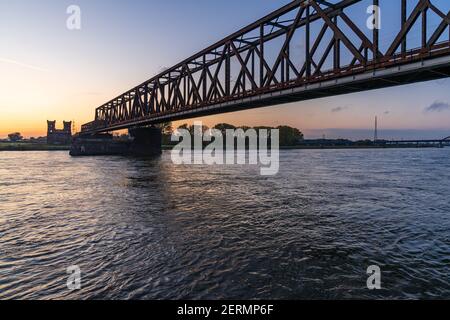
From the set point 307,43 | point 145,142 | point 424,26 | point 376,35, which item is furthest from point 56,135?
point 424,26

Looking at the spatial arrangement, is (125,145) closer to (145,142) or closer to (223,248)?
(145,142)

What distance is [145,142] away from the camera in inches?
3831

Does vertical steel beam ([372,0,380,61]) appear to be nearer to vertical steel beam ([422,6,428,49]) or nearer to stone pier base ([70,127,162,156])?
vertical steel beam ([422,6,428,49])

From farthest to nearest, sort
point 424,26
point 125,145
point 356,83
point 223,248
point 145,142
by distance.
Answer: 1. point 125,145
2. point 145,142
3. point 356,83
4. point 424,26
5. point 223,248

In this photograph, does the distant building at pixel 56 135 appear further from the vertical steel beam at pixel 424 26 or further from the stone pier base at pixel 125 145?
the vertical steel beam at pixel 424 26

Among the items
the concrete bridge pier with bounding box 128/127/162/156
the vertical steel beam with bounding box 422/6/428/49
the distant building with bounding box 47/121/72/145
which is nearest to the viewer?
the vertical steel beam with bounding box 422/6/428/49

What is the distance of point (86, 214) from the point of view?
15648 millimetres

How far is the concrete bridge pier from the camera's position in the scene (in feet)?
317

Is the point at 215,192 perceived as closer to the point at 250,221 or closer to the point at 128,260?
the point at 250,221

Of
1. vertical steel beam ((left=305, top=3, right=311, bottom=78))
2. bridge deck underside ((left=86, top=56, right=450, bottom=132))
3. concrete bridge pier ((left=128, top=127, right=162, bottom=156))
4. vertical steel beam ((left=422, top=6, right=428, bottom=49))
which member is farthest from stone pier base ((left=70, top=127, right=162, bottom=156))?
vertical steel beam ((left=422, top=6, right=428, bottom=49))

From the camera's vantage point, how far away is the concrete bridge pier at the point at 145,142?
9675 centimetres

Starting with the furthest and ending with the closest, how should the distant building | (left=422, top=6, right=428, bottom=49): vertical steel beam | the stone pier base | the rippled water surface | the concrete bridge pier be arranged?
the distant building, the concrete bridge pier, the stone pier base, (left=422, top=6, right=428, bottom=49): vertical steel beam, the rippled water surface

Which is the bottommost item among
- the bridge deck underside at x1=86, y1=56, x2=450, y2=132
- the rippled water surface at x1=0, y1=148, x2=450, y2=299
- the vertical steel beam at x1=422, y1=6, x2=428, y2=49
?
the rippled water surface at x1=0, y1=148, x2=450, y2=299

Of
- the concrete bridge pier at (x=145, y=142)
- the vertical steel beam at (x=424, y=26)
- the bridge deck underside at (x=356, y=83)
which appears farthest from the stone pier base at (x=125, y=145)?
the vertical steel beam at (x=424, y=26)
